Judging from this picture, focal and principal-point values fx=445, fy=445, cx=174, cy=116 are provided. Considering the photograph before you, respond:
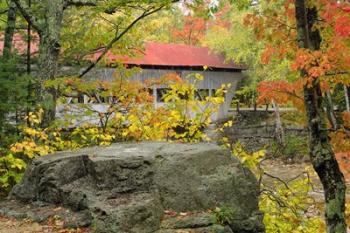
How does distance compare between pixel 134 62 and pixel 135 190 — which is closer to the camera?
pixel 135 190

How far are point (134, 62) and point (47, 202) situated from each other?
19.2 m

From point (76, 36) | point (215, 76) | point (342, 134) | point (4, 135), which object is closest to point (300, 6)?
point (342, 134)

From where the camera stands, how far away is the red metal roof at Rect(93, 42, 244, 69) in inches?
1073

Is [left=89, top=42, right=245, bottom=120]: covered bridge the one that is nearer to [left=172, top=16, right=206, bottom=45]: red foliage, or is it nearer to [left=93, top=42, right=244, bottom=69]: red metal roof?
[left=93, top=42, right=244, bottom=69]: red metal roof

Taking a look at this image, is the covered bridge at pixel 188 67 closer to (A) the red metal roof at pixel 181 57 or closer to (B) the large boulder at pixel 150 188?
(A) the red metal roof at pixel 181 57

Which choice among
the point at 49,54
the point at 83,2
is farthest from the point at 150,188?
the point at 83,2

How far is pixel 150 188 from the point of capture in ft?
17.2

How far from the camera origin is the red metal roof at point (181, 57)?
27.3 m

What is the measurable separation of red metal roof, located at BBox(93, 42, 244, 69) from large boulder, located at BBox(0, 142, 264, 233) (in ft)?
65.9

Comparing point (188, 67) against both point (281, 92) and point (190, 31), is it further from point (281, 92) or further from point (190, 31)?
point (281, 92)

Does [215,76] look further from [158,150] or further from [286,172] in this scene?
[158,150]

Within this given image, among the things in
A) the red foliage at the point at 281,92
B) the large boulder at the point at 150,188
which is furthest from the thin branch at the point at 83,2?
the large boulder at the point at 150,188

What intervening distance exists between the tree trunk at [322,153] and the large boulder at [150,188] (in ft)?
5.92

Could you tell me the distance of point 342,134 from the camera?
834 cm
